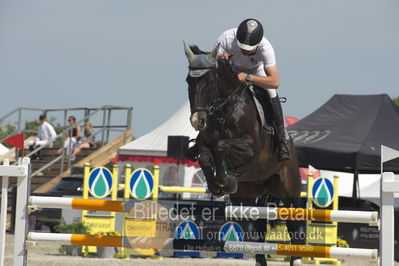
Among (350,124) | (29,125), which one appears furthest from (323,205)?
(29,125)

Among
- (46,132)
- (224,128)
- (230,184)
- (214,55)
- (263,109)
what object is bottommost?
(230,184)

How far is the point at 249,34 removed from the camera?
20.8 ft

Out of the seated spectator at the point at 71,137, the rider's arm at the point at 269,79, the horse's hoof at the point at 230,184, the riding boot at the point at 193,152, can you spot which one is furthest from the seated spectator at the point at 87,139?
the horse's hoof at the point at 230,184

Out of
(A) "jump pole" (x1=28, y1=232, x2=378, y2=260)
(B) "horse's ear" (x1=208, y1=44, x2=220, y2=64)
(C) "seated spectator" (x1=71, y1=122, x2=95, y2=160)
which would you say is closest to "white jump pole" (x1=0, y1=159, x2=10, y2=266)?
(A) "jump pole" (x1=28, y1=232, x2=378, y2=260)

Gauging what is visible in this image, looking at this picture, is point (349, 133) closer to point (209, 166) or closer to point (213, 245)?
point (209, 166)

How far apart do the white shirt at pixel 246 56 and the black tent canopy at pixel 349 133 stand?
544 centimetres

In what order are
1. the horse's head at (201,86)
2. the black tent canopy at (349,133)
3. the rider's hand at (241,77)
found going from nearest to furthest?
1. the horse's head at (201,86)
2. the rider's hand at (241,77)
3. the black tent canopy at (349,133)

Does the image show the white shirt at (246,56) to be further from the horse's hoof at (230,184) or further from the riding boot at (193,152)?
the horse's hoof at (230,184)

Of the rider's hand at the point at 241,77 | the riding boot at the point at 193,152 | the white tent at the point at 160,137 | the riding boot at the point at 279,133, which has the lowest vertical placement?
the riding boot at the point at 193,152

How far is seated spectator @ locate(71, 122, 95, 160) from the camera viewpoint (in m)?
20.0

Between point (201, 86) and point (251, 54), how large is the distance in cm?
89

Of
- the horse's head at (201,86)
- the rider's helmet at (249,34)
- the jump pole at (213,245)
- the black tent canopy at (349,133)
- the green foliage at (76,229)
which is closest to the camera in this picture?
the jump pole at (213,245)

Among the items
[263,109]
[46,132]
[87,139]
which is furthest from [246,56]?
[87,139]

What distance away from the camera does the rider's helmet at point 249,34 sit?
634 cm
